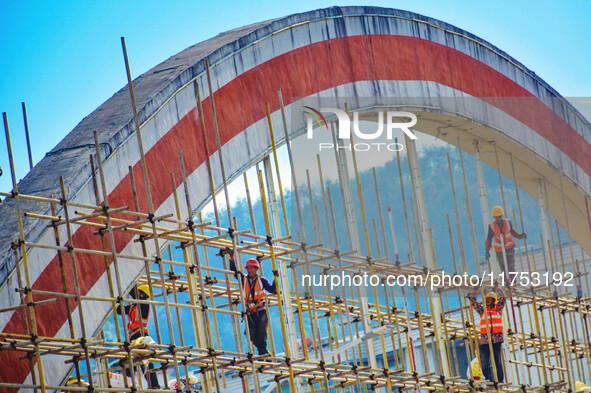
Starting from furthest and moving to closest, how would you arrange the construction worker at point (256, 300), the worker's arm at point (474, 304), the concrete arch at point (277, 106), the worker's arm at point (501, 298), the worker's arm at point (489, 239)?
the worker's arm at point (489, 239) → the worker's arm at point (474, 304) → the worker's arm at point (501, 298) → the construction worker at point (256, 300) → the concrete arch at point (277, 106)

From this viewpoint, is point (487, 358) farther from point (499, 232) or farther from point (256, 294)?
point (256, 294)

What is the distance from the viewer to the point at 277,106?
14.1 meters

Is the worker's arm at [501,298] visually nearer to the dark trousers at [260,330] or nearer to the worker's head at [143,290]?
the dark trousers at [260,330]

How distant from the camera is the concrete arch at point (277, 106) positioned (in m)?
11.1

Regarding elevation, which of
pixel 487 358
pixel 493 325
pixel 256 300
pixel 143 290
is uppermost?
pixel 143 290

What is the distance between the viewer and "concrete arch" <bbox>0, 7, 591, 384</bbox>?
1109cm

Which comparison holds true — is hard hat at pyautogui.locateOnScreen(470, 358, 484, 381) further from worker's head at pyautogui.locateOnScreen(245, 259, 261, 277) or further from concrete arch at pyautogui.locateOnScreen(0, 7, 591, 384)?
worker's head at pyautogui.locateOnScreen(245, 259, 261, 277)

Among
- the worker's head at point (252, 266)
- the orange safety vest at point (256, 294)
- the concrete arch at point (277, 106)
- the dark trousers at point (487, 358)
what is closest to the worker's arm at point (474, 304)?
the dark trousers at point (487, 358)

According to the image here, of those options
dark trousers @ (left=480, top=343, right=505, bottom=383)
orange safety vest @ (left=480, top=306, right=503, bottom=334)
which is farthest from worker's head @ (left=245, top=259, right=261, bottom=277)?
dark trousers @ (left=480, top=343, right=505, bottom=383)

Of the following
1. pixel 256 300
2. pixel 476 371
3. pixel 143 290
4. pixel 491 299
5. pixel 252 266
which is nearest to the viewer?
pixel 252 266

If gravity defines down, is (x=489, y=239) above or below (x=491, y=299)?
above

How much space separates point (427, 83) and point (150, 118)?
732cm

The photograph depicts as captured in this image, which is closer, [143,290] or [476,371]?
[143,290]

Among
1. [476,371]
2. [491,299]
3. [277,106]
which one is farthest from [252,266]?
[476,371]
